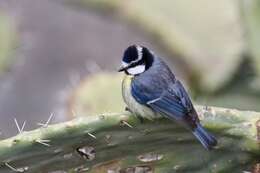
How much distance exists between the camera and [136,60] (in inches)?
97.1

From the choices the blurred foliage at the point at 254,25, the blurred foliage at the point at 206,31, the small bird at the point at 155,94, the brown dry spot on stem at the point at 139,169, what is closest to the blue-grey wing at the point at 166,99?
the small bird at the point at 155,94

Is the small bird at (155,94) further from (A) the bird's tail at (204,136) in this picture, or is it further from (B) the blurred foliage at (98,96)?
(B) the blurred foliage at (98,96)

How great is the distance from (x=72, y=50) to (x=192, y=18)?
202 centimetres

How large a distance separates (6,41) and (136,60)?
2169 millimetres

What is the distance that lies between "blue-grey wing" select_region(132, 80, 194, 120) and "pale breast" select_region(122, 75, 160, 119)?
0.6 inches

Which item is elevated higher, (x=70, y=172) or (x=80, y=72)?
(x=70, y=172)

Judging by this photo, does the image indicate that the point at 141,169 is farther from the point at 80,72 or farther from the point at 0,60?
the point at 80,72

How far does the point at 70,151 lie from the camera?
2.13 m

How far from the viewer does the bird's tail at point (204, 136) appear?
2189 millimetres

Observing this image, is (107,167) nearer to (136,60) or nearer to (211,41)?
(136,60)

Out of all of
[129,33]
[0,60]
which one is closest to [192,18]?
[0,60]

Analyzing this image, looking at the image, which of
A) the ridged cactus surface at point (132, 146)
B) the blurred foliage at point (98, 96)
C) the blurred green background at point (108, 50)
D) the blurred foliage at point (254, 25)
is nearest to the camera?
the ridged cactus surface at point (132, 146)

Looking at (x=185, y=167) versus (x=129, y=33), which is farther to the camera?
(x=129, y=33)

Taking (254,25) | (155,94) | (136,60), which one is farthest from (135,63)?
(254,25)
